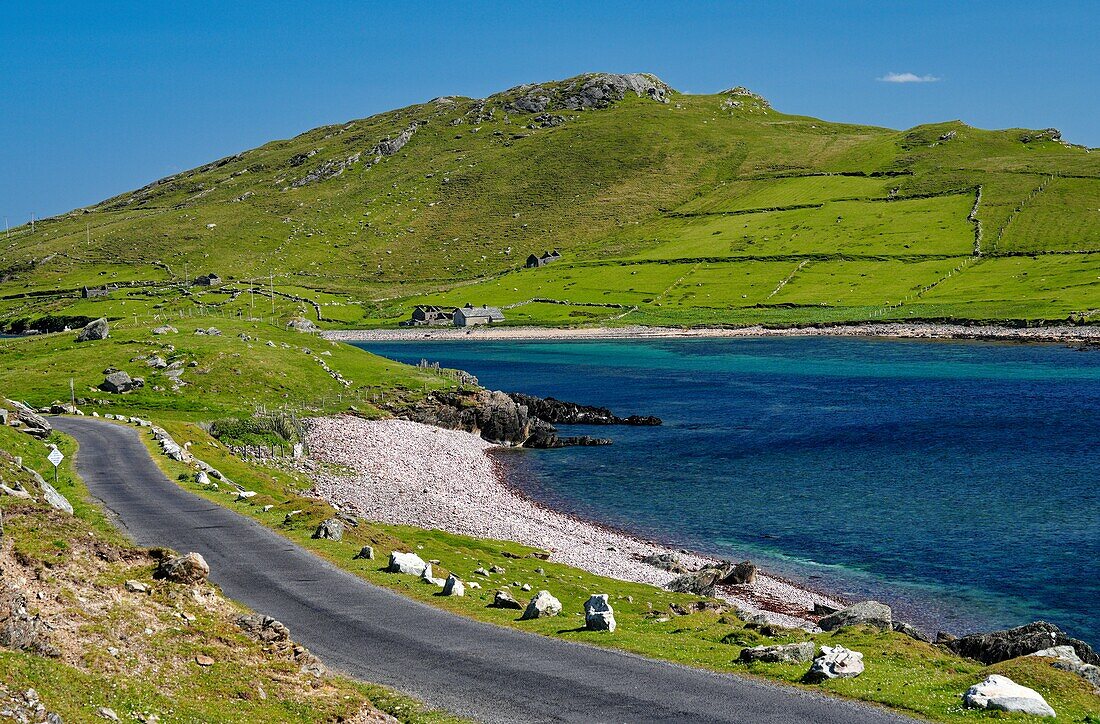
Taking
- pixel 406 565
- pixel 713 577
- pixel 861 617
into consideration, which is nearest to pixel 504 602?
pixel 406 565

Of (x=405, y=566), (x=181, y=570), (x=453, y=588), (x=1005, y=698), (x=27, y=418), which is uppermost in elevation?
(x=27, y=418)

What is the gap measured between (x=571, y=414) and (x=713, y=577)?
59.7 m

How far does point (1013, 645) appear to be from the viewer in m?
30.1

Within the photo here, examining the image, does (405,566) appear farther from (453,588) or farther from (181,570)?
(181,570)

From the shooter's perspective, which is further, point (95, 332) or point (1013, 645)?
point (95, 332)

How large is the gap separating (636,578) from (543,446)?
4628 centimetres

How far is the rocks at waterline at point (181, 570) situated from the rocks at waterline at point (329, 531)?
9.38 m

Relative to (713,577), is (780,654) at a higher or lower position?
higher

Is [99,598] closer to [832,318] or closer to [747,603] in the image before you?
[747,603]

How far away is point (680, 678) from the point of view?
23.4m

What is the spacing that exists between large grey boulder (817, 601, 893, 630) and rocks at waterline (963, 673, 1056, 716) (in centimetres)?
1371

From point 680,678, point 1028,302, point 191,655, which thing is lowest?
point 680,678

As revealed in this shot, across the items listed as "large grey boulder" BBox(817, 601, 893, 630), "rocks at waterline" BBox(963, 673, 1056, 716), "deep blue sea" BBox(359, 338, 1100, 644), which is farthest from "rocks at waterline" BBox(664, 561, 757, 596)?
"rocks at waterline" BBox(963, 673, 1056, 716)

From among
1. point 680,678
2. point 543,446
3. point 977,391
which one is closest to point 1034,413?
point 977,391
